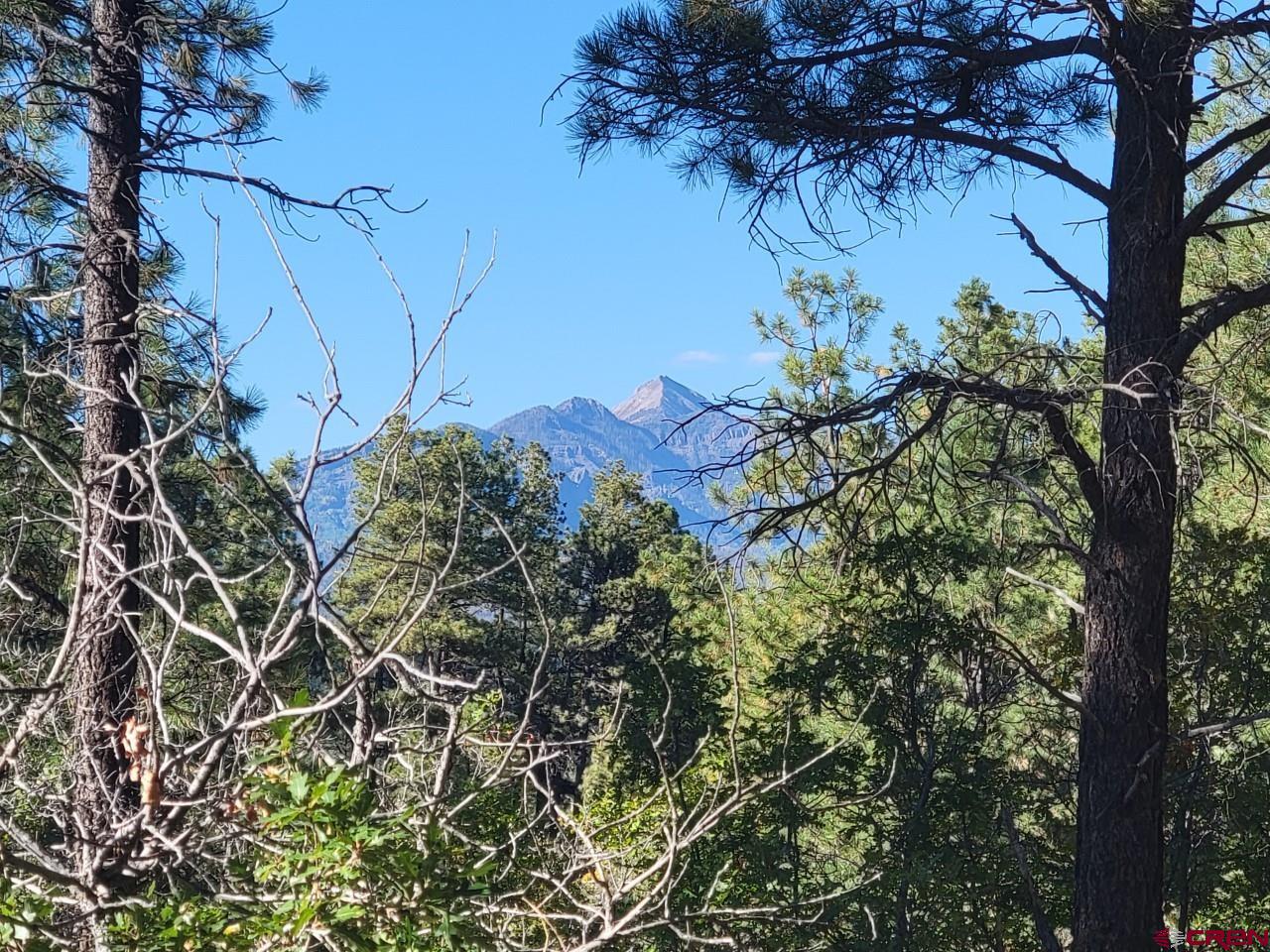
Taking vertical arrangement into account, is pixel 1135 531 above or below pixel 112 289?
below

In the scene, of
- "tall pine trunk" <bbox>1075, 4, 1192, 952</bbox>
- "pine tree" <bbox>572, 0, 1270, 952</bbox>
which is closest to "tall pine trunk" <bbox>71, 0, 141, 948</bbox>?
"pine tree" <bbox>572, 0, 1270, 952</bbox>

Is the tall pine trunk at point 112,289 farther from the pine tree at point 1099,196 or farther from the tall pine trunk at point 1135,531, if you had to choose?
the tall pine trunk at point 1135,531

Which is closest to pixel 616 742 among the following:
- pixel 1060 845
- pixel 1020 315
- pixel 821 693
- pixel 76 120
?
pixel 821 693

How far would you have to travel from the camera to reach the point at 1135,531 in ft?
16.8

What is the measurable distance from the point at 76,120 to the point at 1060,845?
8818 millimetres

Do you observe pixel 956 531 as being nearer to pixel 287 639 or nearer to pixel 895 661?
pixel 895 661

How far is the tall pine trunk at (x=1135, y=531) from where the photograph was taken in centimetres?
502

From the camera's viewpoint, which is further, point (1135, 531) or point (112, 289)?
point (112, 289)

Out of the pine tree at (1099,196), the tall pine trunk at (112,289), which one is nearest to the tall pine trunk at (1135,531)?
the pine tree at (1099,196)

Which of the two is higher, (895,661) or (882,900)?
(895,661)

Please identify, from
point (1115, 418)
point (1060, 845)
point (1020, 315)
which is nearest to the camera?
point (1115, 418)

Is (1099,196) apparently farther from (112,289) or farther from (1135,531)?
(112,289)

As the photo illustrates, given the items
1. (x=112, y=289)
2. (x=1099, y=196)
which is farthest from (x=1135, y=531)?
(x=112, y=289)

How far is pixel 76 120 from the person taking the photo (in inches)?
269
